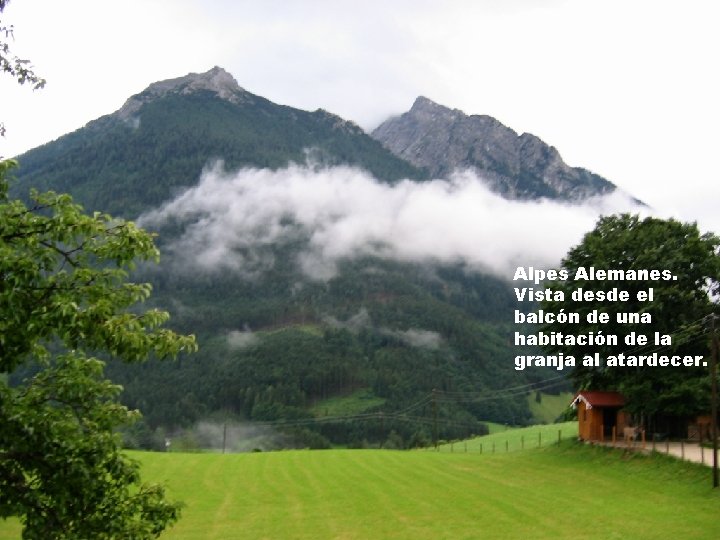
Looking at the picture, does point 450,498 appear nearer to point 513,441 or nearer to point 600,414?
point 600,414

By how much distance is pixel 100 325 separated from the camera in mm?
7980

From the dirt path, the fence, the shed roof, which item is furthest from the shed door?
the fence

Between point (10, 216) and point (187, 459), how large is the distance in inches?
2136

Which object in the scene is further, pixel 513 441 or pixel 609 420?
pixel 513 441

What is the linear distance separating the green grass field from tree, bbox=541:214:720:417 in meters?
5.58

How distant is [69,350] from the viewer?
854 centimetres

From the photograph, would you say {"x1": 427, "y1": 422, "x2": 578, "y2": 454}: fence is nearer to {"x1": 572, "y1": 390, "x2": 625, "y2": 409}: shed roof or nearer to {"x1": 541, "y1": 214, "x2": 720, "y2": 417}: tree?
{"x1": 572, "y1": 390, "x2": 625, "y2": 409}: shed roof

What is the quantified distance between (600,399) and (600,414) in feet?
3.72

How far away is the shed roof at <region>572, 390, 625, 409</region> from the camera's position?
175ft

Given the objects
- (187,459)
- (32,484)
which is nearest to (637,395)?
(187,459)

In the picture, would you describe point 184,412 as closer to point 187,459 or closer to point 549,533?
point 187,459

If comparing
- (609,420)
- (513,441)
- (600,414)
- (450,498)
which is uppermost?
(600,414)

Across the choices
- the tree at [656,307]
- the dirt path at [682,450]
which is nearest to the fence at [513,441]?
the tree at [656,307]

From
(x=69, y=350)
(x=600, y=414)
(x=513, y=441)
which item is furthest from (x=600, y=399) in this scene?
(x=69, y=350)
